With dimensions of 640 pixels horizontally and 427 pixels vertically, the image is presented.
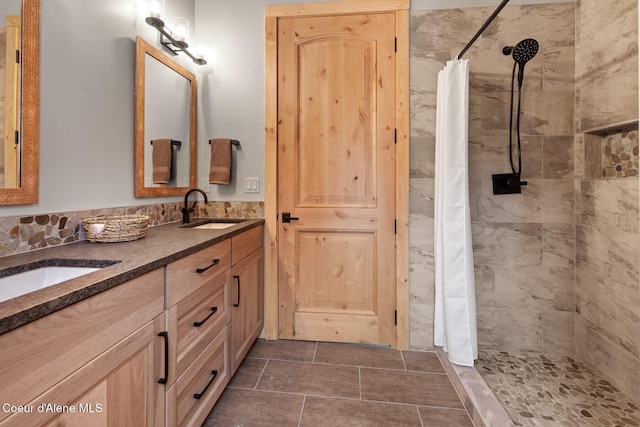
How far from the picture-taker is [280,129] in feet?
7.36

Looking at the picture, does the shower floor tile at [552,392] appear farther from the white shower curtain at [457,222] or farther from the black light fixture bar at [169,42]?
the black light fixture bar at [169,42]

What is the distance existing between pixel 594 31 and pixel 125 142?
112 inches

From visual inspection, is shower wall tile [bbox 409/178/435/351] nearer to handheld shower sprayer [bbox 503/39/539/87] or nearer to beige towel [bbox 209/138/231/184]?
handheld shower sprayer [bbox 503/39/539/87]

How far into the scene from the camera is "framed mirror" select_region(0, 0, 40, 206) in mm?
1093

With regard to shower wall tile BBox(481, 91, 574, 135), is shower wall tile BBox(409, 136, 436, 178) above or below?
below

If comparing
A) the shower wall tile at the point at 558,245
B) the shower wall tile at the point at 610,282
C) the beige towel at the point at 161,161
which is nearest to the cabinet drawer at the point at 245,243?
the beige towel at the point at 161,161

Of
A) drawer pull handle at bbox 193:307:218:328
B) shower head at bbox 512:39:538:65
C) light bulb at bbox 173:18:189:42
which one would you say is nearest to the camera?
drawer pull handle at bbox 193:307:218:328

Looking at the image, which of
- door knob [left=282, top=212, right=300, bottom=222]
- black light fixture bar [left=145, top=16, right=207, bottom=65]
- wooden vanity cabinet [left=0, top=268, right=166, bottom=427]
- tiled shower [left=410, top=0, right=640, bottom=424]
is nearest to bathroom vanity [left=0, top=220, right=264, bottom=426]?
wooden vanity cabinet [left=0, top=268, right=166, bottom=427]

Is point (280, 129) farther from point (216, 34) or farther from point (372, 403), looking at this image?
point (372, 403)

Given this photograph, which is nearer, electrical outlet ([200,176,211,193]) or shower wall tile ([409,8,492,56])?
shower wall tile ([409,8,492,56])

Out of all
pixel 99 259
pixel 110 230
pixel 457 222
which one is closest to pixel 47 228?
pixel 110 230

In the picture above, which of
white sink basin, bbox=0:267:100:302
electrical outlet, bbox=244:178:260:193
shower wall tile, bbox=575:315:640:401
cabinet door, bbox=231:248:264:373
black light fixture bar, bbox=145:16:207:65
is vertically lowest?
shower wall tile, bbox=575:315:640:401

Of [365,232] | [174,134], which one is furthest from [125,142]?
[365,232]

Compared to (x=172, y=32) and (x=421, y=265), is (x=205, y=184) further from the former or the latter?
(x=421, y=265)
